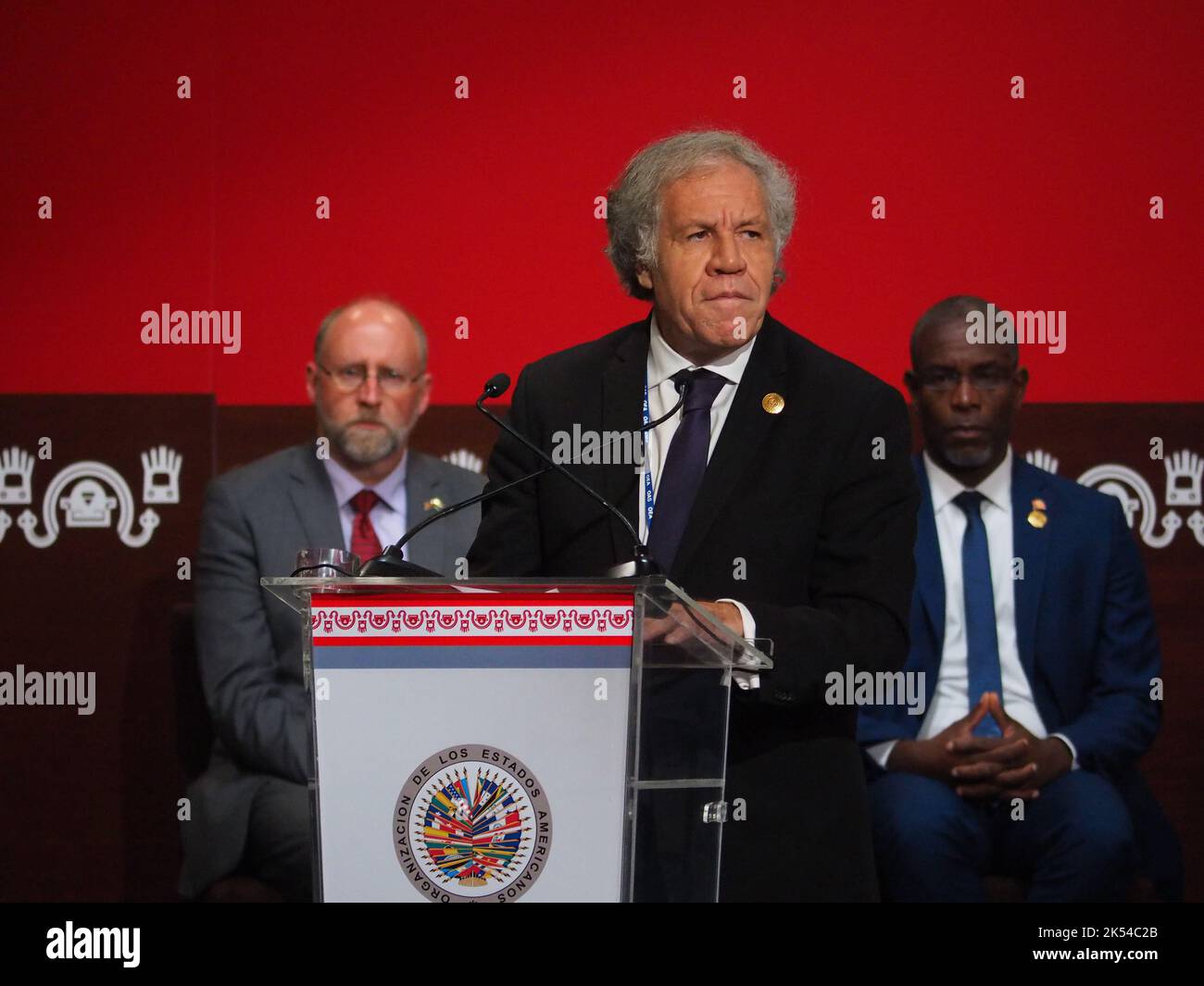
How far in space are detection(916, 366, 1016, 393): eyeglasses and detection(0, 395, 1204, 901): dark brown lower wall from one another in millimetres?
129

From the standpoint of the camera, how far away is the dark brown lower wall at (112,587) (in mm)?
3713

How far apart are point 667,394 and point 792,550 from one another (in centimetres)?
35

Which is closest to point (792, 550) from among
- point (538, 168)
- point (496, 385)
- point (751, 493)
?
point (751, 493)

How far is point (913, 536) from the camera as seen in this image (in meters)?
2.27

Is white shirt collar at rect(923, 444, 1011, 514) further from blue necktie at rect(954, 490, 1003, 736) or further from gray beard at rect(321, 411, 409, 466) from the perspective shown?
gray beard at rect(321, 411, 409, 466)

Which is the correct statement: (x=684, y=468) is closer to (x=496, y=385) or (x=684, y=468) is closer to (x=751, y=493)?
(x=751, y=493)

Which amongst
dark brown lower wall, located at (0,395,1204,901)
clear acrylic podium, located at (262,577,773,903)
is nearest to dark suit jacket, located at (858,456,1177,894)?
dark brown lower wall, located at (0,395,1204,901)

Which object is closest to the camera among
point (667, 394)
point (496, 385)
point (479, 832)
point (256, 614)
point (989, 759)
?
point (479, 832)

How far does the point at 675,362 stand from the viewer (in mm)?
2439

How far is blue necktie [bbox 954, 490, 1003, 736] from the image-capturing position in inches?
134

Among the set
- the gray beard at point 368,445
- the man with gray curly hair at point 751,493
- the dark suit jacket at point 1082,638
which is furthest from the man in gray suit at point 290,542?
the man with gray curly hair at point 751,493
